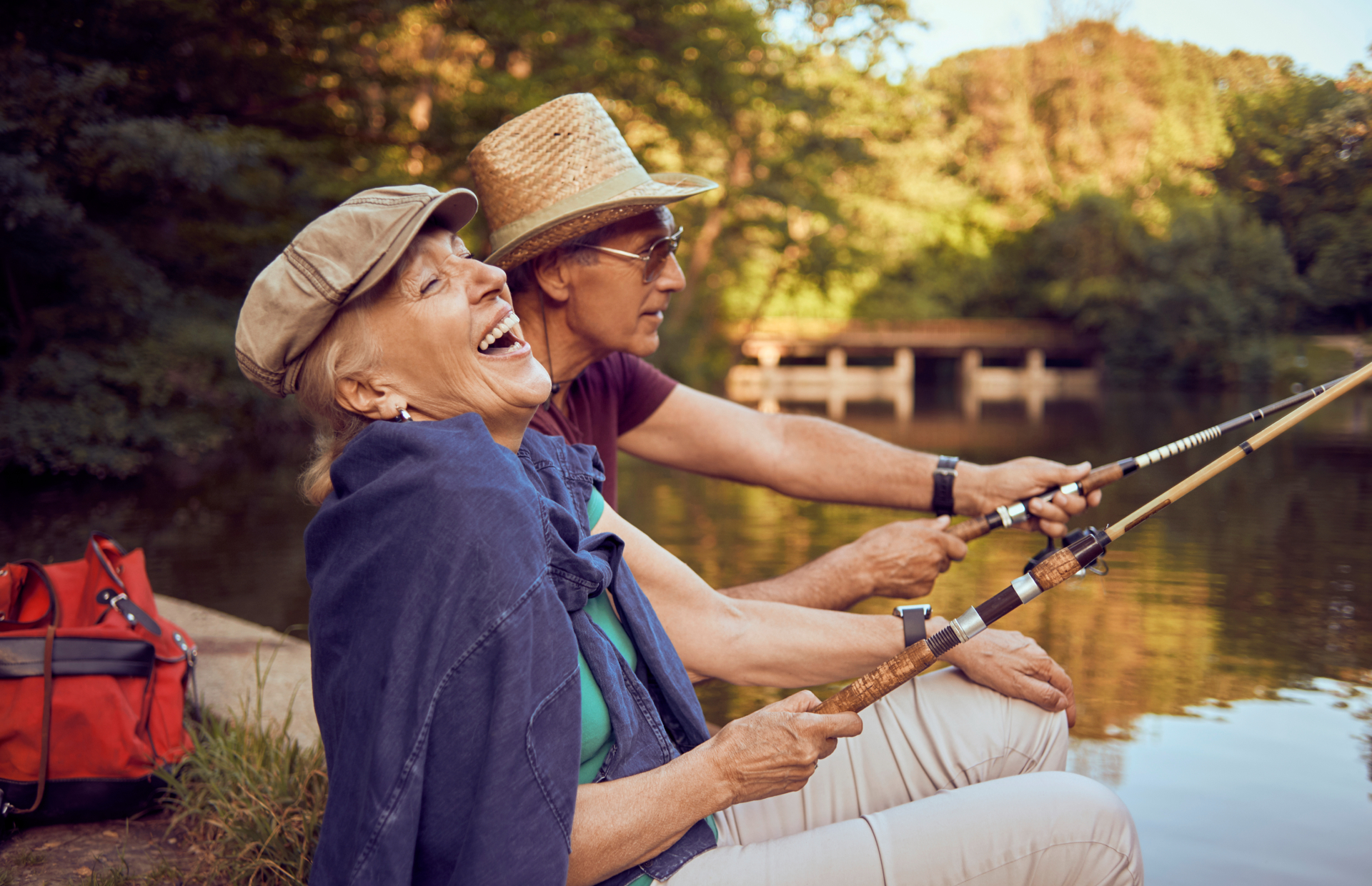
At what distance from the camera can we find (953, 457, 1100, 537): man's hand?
2.50m

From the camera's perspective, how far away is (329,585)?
1.26 meters

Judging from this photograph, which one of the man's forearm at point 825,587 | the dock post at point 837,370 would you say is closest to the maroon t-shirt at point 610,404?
the man's forearm at point 825,587

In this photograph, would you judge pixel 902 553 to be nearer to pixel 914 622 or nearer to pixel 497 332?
pixel 914 622

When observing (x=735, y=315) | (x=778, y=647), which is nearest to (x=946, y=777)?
(x=778, y=647)

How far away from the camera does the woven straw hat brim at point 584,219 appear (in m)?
2.27

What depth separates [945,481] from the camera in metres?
2.64

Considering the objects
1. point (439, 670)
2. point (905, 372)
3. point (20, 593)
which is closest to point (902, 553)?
point (439, 670)

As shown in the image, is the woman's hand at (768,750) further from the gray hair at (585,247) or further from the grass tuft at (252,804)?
the gray hair at (585,247)

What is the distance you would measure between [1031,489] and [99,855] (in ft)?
7.10

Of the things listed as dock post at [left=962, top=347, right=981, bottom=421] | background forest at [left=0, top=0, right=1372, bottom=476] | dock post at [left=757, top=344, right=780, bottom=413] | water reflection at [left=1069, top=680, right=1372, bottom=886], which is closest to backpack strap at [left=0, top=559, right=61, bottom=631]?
water reflection at [left=1069, top=680, right=1372, bottom=886]

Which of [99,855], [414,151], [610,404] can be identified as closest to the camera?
[99,855]

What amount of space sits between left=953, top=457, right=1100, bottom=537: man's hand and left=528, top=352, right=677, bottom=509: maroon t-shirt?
0.82 m

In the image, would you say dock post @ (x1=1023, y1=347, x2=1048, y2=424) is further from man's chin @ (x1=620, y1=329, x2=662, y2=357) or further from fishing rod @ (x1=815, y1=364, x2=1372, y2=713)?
fishing rod @ (x1=815, y1=364, x2=1372, y2=713)

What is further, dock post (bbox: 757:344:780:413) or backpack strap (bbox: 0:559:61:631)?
dock post (bbox: 757:344:780:413)
